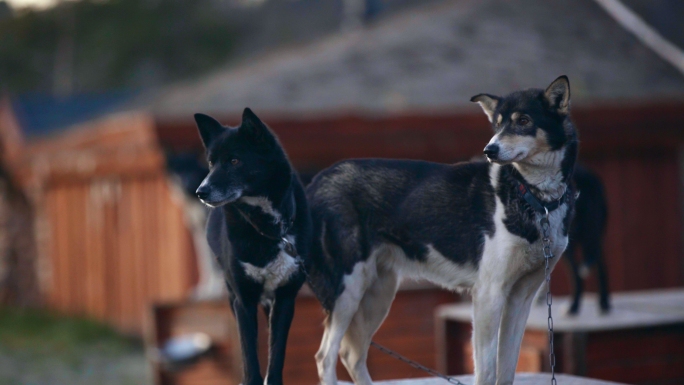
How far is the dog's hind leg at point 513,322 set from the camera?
11.6 ft

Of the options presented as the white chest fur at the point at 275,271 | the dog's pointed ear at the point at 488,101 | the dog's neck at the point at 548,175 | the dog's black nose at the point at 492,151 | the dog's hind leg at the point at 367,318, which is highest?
the dog's pointed ear at the point at 488,101

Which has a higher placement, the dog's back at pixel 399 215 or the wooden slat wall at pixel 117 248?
the dog's back at pixel 399 215

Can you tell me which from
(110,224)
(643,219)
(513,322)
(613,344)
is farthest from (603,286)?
(110,224)

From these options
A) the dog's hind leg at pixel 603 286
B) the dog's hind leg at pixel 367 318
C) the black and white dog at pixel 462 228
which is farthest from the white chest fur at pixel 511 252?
the dog's hind leg at pixel 603 286

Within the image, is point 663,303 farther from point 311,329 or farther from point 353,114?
point 353,114

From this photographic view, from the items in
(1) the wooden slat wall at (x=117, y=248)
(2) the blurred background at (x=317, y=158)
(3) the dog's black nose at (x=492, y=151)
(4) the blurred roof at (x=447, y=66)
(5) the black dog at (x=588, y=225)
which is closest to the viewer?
(3) the dog's black nose at (x=492, y=151)

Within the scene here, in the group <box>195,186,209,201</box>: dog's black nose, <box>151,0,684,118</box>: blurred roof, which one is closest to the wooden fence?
<box>151,0,684,118</box>: blurred roof

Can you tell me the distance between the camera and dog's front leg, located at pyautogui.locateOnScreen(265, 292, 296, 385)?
336cm

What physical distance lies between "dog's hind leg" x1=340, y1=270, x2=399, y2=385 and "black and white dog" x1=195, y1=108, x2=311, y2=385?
1.54ft

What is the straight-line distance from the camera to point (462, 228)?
138 inches

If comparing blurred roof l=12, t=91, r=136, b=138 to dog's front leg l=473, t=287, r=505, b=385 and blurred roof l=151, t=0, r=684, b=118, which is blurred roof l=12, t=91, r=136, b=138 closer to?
blurred roof l=151, t=0, r=684, b=118

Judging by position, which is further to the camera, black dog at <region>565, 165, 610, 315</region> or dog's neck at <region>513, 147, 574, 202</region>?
black dog at <region>565, 165, 610, 315</region>

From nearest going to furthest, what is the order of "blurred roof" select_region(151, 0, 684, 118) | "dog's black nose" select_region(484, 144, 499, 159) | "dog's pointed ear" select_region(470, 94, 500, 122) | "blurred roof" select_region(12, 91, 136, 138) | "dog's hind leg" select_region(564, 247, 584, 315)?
"dog's black nose" select_region(484, 144, 499, 159)
"dog's pointed ear" select_region(470, 94, 500, 122)
"dog's hind leg" select_region(564, 247, 584, 315)
"blurred roof" select_region(151, 0, 684, 118)
"blurred roof" select_region(12, 91, 136, 138)

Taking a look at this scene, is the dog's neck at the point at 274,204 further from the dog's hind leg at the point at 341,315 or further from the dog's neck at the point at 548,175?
the dog's neck at the point at 548,175
